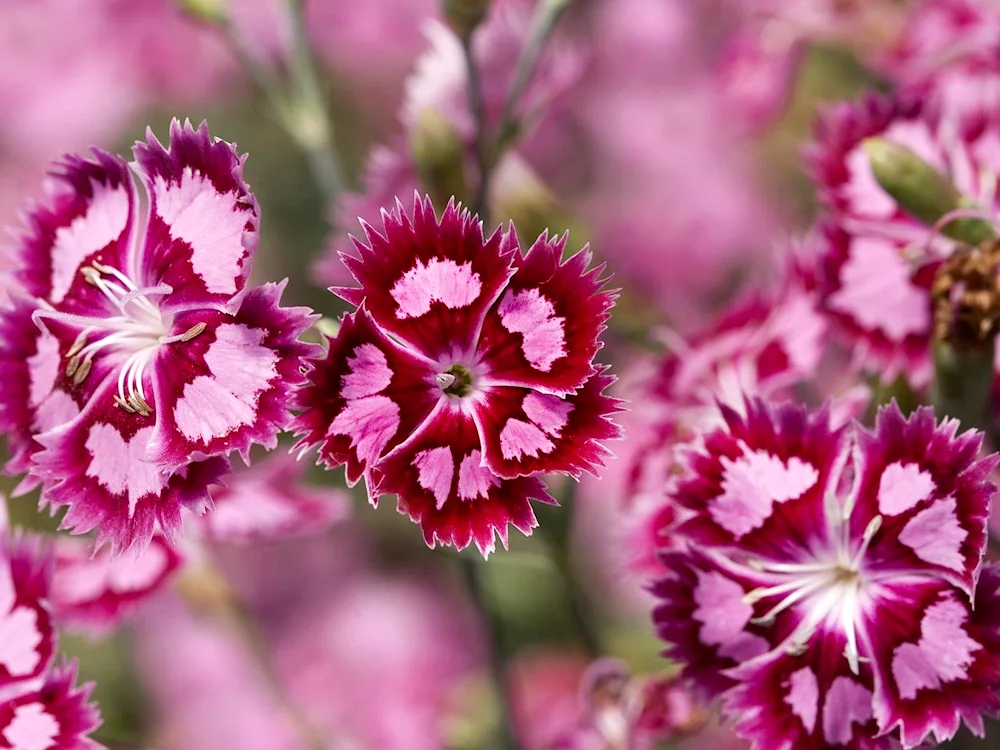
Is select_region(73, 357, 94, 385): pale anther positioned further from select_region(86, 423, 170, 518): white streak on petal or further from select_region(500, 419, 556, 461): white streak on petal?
select_region(500, 419, 556, 461): white streak on petal

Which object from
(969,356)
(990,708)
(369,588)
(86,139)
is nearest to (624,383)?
(969,356)

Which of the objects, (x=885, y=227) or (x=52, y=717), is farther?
(x=885, y=227)

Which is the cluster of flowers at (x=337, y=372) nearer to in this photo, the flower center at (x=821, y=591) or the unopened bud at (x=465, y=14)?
the flower center at (x=821, y=591)

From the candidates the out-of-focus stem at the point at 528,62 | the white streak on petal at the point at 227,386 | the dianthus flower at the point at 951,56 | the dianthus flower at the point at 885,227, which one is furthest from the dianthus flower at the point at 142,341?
the dianthus flower at the point at 951,56

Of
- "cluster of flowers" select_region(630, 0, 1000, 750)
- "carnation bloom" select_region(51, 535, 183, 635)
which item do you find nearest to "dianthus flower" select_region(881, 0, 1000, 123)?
"cluster of flowers" select_region(630, 0, 1000, 750)

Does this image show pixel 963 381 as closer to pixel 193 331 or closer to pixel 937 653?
pixel 937 653

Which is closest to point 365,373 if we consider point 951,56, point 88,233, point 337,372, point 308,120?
point 337,372

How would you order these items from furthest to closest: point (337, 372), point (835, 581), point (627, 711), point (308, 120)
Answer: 1. point (308, 120)
2. point (627, 711)
3. point (835, 581)
4. point (337, 372)
